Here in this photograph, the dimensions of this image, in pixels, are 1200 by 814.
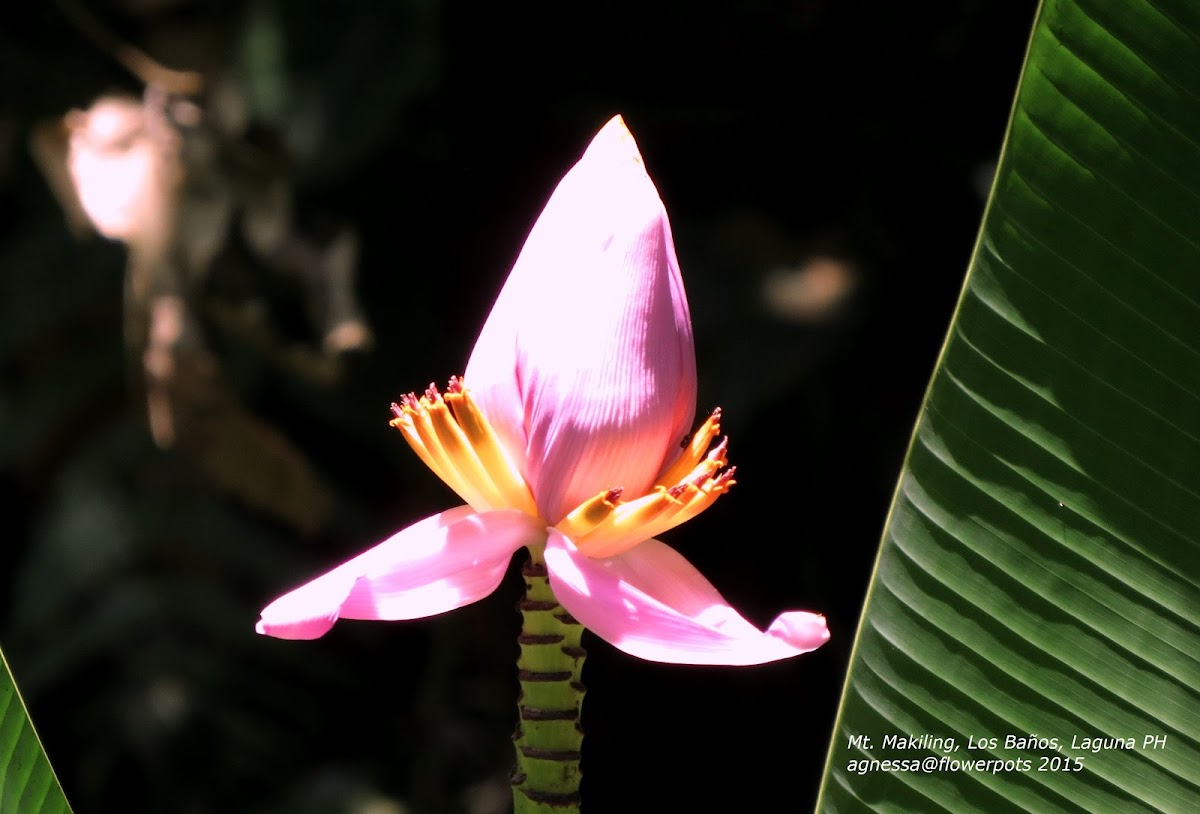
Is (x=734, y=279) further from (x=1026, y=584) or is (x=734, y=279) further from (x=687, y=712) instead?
(x=1026, y=584)

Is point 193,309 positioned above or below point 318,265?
below

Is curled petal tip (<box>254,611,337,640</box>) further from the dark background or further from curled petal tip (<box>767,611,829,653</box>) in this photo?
the dark background

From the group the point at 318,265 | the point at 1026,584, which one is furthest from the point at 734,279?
the point at 1026,584

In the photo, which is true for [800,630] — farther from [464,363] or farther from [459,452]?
[464,363]

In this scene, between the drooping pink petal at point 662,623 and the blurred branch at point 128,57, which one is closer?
the drooping pink petal at point 662,623

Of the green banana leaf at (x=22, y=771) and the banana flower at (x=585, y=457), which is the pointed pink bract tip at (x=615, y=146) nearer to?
the banana flower at (x=585, y=457)

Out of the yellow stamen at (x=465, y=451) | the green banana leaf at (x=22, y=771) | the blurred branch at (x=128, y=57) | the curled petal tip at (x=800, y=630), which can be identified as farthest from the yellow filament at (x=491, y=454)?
the blurred branch at (x=128, y=57)

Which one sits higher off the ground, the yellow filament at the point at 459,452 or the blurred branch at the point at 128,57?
the blurred branch at the point at 128,57
